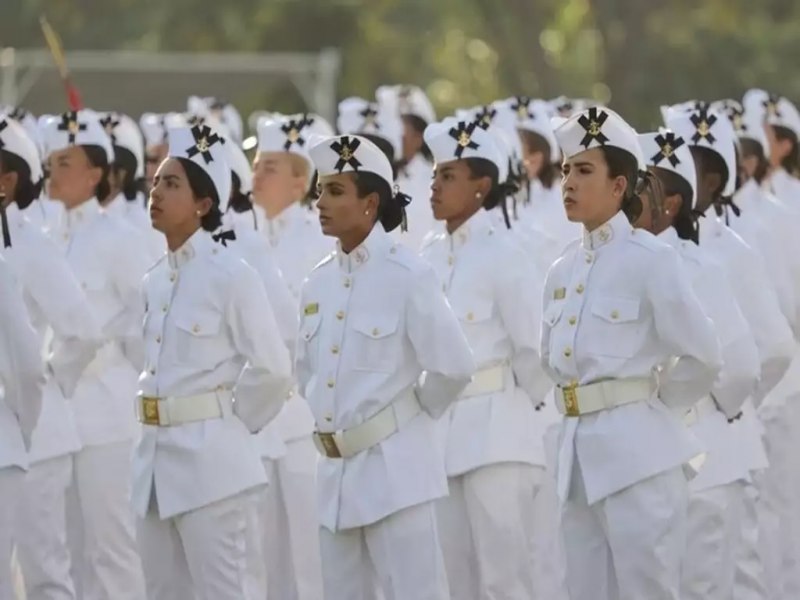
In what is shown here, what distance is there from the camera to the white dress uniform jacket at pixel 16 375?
9.91 m

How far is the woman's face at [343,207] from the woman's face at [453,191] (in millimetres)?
1635

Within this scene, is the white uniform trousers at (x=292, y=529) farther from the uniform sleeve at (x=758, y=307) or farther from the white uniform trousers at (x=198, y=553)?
the white uniform trousers at (x=198, y=553)

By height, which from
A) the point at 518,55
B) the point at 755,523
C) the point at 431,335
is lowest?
the point at 755,523

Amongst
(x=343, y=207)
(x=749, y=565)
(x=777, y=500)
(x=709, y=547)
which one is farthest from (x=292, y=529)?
(x=343, y=207)

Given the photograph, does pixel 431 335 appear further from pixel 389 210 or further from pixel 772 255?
pixel 772 255

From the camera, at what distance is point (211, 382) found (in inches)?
405

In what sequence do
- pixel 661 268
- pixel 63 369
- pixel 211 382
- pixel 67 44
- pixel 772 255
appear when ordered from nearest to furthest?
pixel 661 268
pixel 211 382
pixel 63 369
pixel 772 255
pixel 67 44

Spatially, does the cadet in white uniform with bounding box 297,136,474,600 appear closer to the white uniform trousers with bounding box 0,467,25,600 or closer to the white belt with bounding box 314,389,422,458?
the white belt with bounding box 314,389,422,458

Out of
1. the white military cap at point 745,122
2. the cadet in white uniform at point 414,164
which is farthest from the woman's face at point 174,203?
the white military cap at point 745,122

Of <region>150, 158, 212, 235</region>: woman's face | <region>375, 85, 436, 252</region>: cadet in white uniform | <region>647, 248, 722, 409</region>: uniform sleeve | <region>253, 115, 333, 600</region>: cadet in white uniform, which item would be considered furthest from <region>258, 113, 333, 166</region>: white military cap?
<region>647, 248, 722, 409</region>: uniform sleeve

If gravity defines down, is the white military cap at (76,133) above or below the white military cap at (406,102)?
below

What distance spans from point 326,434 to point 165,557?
920 millimetres

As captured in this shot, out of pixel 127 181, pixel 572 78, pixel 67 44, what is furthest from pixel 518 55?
pixel 127 181

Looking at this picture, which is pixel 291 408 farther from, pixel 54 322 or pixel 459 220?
pixel 54 322
